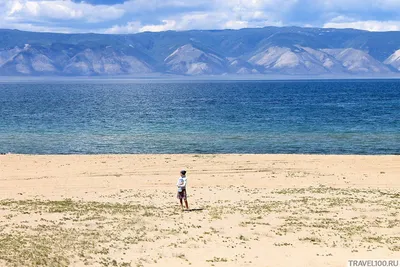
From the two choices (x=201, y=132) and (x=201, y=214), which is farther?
(x=201, y=132)

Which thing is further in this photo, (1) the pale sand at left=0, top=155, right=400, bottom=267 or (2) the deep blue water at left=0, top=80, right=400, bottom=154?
(2) the deep blue water at left=0, top=80, right=400, bottom=154

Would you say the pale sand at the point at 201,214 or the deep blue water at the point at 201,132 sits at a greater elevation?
the deep blue water at the point at 201,132

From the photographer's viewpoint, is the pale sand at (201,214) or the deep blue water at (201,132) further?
the deep blue water at (201,132)

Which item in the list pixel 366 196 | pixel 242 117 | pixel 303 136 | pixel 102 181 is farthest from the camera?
pixel 242 117

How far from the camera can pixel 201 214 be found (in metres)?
30.4

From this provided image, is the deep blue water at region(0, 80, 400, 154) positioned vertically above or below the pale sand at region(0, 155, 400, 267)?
above

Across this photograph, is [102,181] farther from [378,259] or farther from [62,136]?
[62,136]

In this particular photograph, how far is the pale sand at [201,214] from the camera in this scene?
77.0 ft

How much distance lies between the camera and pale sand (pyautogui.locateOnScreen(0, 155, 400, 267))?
23.5 meters

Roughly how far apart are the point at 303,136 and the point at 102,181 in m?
37.9

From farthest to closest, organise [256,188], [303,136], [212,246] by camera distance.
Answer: [303,136]
[256,188]
[212,246]

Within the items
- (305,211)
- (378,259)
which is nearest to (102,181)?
(305,211)

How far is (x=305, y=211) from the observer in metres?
31.0

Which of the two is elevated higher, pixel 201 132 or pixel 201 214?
pixel 201 132
